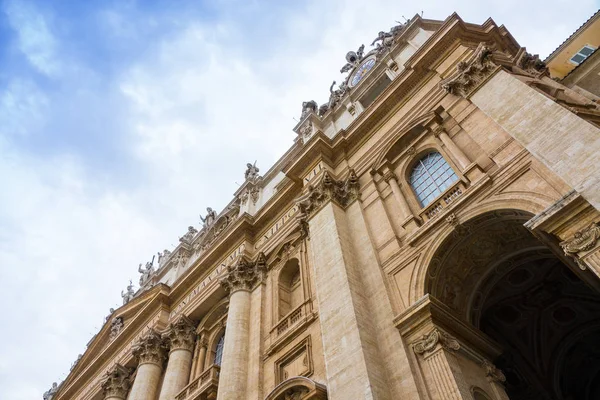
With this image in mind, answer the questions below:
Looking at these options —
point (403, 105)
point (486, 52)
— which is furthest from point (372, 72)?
point (486, 52)

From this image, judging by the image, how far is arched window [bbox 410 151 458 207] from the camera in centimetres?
1395

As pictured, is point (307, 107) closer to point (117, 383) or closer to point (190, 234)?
point (190, 234)

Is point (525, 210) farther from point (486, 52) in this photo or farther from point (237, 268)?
point (237, 268)

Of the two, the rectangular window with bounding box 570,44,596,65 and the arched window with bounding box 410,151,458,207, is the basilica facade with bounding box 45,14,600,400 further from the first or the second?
the rectangular window with bounding box 570,44,596,65

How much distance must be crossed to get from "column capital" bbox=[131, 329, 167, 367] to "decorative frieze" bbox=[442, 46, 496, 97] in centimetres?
1571

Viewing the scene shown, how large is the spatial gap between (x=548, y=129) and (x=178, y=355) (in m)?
16.1

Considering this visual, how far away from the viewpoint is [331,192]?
53.1 ft

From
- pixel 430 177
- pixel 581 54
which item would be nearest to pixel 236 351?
pixel 430 177

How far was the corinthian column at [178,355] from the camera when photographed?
1861 cm

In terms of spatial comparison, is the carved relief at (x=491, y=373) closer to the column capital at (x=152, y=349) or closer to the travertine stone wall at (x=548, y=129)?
the travertine stone wall at (x=548, y=129)

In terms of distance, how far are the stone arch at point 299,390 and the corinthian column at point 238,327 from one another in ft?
6.65

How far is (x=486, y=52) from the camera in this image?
13.7m

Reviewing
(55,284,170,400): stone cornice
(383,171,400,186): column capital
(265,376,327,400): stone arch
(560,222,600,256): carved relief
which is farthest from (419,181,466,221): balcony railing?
(55,284,170,400): stone cornice

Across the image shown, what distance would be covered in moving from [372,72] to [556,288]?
483 inches
